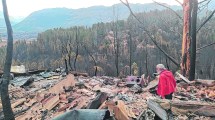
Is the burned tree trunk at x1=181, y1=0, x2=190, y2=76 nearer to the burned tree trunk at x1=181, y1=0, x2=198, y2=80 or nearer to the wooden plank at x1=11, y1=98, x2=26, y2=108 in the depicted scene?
the burned tree trunk at x1=181, y1=0, x2=198, y2=80

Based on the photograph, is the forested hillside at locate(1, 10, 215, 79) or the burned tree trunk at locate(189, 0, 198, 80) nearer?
the burned tree trunk at locate(189, 0, 198, 80)

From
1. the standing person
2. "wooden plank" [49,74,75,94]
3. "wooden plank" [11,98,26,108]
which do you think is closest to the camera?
the standing person

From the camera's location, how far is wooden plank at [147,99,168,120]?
754 cm

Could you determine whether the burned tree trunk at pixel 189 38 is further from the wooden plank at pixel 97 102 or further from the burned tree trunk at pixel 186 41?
the wooden plank at pixel 97 102

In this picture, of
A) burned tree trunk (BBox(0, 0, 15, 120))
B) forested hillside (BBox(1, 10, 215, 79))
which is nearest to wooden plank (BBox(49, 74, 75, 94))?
burned tree trunk (BBox(0, 0, 15, 120))

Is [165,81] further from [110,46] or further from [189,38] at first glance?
[110,46]

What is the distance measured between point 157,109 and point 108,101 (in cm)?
122

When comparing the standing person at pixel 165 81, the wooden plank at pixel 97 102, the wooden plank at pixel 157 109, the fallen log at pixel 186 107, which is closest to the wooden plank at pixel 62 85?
the wooden plank at pixel 97 102

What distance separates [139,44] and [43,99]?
83.8 m

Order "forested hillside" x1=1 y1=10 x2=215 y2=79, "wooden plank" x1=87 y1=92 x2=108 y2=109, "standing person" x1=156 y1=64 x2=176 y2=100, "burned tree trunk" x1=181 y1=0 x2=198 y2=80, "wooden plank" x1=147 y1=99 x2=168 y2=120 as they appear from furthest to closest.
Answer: "forested hillside" x1=1 y1=10 x2=215 y2=79 < "burned tree trunk" x1=181 y1=0 x2=198 y2=80 < "standing person" x1=156 y1=64 x2=176 y2=100 < "wooden plank" x1=87 y1=92 x2=108 y2=109 < "wooden plank" x1=147 y1=99 x2=168 y2=120

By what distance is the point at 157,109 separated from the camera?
771 cm

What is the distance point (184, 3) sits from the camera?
13125 mm

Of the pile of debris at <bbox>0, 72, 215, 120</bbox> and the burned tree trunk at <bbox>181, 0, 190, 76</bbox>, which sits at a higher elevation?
the burned tree trunk at <bbox>181, 0, 190, 76</bbox>

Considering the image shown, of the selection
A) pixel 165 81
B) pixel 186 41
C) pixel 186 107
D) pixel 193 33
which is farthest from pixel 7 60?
pixel 193 33
